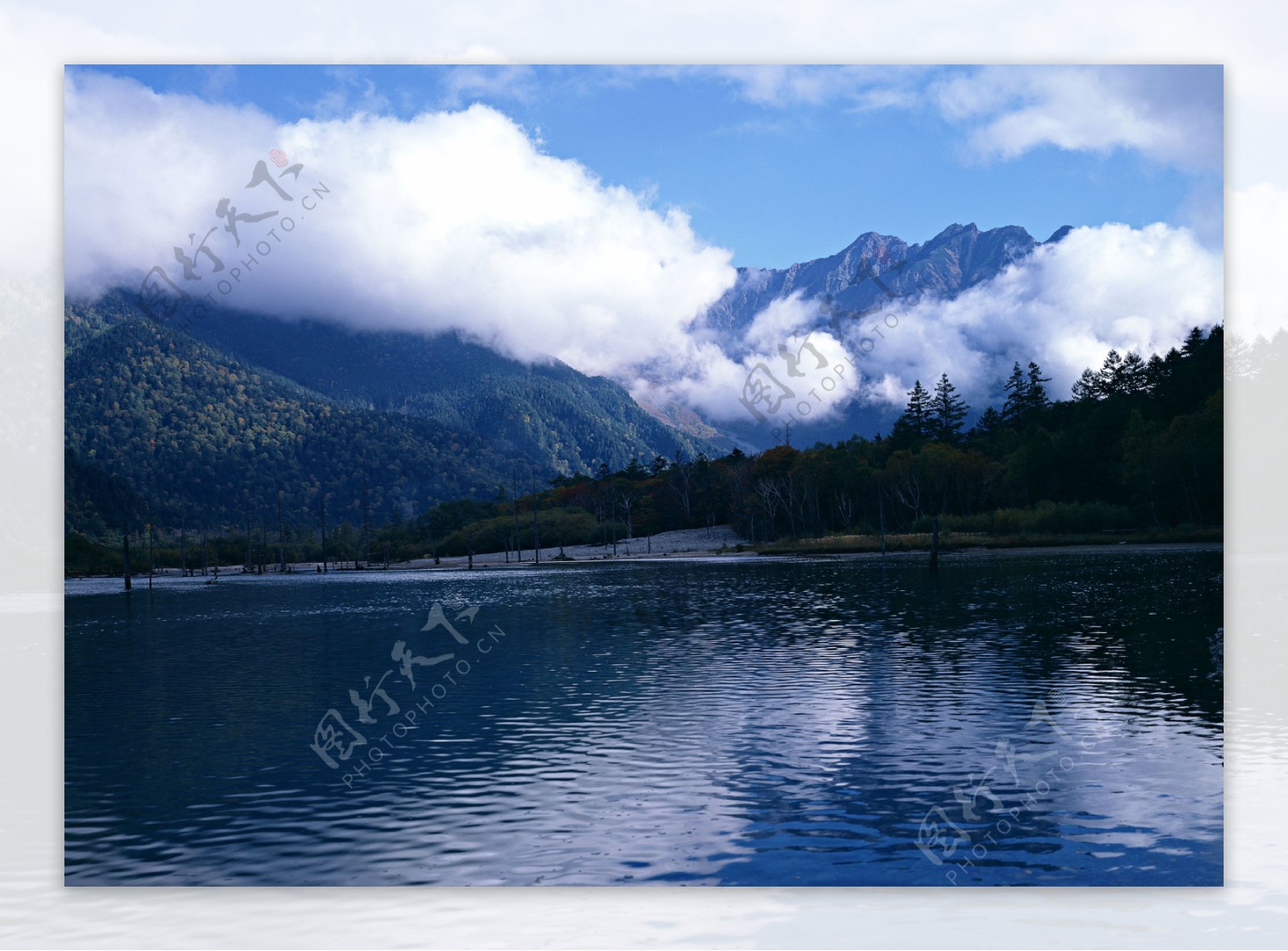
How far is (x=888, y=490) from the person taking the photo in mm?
65250

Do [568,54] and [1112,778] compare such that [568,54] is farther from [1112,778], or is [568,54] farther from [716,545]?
[716,545]

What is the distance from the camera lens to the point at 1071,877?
8172 millimetres

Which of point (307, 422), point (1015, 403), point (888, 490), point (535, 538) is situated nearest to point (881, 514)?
point (888, 490)

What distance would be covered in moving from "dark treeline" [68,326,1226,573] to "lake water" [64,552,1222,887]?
20.4ft

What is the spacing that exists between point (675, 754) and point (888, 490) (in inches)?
2167

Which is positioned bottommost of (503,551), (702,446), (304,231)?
(503,551)

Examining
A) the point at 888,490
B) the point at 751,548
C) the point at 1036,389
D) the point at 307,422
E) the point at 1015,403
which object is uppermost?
the point at 1015,403

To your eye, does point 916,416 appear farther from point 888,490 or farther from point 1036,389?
point 1036,389

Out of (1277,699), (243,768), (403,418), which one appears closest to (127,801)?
(243,768)

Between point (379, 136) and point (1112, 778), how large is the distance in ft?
43.1

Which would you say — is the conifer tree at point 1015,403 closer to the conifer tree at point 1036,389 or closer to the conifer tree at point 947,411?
the conifer tree at point 1036,389

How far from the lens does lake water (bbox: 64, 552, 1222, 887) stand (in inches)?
343

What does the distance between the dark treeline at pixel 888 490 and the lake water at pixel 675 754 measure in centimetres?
621

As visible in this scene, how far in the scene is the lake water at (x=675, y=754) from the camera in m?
8.72
